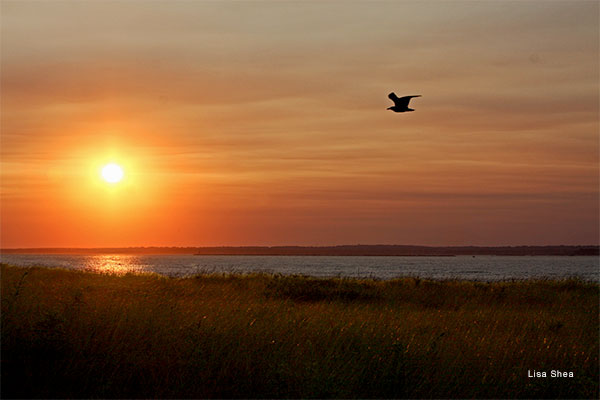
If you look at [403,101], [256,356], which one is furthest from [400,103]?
[256,356]

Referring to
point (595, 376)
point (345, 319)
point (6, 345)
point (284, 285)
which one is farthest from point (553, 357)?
point (284, 285)

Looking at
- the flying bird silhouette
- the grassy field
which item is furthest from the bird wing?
the grassy field

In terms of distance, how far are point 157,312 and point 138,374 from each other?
3.36 metres

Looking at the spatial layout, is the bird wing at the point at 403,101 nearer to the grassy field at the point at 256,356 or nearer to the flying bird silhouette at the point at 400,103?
the flying bird silhouette at the point at 400,103

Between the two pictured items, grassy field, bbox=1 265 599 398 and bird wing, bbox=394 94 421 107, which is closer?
grassy field, bbox=1 265 599 398

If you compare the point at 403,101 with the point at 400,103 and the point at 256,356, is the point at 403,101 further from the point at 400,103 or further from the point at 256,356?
the point at 256,356

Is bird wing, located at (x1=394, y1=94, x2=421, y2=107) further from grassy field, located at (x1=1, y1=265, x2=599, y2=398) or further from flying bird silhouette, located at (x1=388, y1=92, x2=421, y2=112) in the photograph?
grassy field, located at (x1=1, y1=265, x2=599, y2=398)

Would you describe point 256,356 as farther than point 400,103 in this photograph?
No

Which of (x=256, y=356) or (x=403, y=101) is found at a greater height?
(x=403, y=101)

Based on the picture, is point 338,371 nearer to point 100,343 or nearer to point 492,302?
point 100,343

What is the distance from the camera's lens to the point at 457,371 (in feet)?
37.1

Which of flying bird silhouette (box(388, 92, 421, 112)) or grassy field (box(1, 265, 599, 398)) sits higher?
flying bird silhouette (box(388, 92, 421, 112))

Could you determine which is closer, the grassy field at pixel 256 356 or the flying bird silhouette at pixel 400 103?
the grassy field at pixel 256 356

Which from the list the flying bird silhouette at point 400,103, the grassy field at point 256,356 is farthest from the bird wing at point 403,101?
the grassy field at point 256,356
